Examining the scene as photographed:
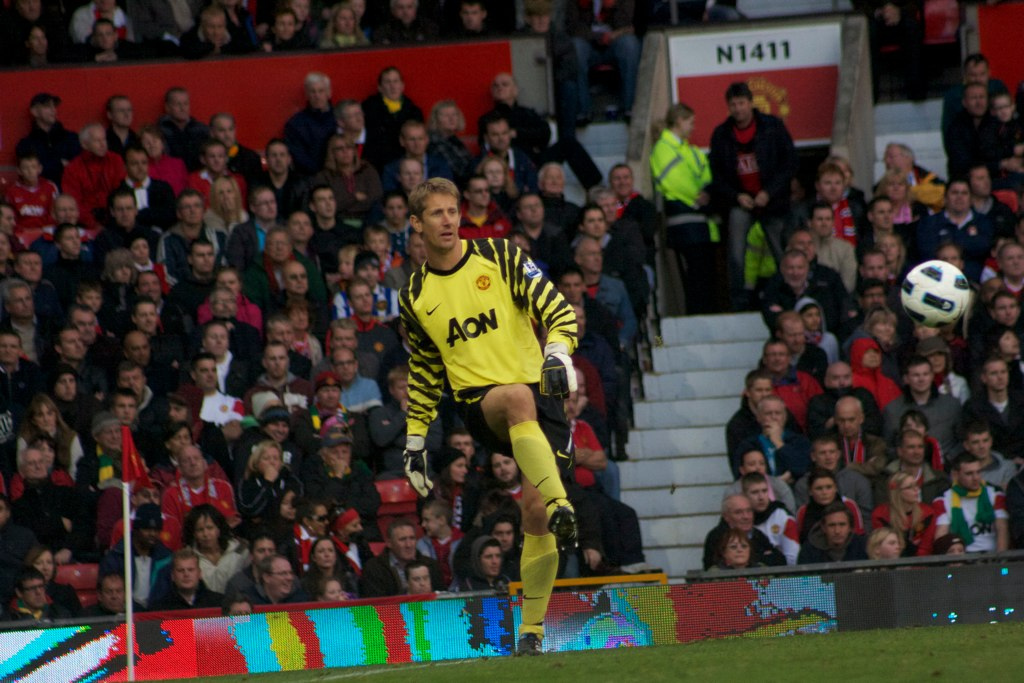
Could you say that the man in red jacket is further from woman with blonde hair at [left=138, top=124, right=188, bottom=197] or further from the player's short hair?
the player's short hair

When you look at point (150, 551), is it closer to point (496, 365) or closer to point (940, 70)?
point (496, 365)

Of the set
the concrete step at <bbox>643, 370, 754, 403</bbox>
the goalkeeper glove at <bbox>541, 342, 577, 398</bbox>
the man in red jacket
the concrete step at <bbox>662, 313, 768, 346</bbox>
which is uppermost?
the man in red jacket

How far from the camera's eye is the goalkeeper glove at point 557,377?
7.14 meters

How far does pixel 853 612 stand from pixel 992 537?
2.66 m

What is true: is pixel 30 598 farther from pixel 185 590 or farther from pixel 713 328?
pixel 713 328

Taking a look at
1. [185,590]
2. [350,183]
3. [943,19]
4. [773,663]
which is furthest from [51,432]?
[943,19]

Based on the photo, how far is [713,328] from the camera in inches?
564

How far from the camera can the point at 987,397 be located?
12.0 metres

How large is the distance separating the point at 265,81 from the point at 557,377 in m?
9.30

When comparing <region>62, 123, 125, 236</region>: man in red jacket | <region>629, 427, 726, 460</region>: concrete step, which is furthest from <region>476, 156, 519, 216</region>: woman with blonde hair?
<region>62, 123, 125, 236</region>: man in red jacket

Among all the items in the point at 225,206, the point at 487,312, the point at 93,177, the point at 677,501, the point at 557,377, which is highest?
the point at 93,177

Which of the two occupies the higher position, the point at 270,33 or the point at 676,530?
the point at 270,33

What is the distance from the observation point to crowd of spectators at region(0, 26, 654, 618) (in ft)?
37.0

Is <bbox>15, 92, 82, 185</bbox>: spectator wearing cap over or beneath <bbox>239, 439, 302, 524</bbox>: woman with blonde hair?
over
